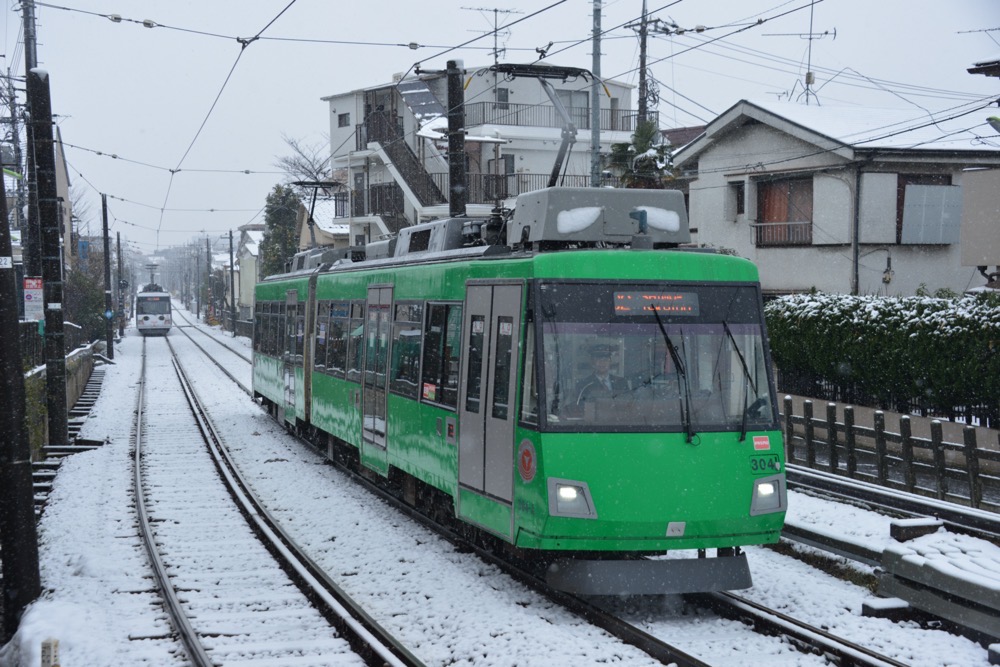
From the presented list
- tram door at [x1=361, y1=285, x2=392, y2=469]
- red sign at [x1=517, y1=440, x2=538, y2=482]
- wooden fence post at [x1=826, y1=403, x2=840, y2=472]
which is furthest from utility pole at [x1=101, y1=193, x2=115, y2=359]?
red sign at [x1=517, y1=440, x2=538, y2=482]

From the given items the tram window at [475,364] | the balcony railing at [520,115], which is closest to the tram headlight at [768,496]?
the tram window at [475,364]

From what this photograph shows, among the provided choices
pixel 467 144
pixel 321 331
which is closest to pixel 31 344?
pixel 321 331

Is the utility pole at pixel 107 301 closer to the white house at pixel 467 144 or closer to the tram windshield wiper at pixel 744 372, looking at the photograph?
the white house at pixel 467 144

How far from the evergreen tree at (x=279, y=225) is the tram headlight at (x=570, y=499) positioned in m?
62.0

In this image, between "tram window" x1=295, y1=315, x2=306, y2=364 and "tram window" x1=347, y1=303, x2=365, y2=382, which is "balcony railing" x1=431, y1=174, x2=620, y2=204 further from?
"tram window" x1=347, y1=303, x2=365, y2=382

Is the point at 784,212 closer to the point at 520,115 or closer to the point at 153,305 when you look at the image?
the point at 520,115

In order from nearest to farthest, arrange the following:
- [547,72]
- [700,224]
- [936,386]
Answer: [547,72] < [936,386] < [700,224]

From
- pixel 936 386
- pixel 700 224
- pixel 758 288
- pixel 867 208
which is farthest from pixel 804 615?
pixel 700 224

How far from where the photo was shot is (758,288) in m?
8.86

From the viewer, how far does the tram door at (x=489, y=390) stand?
8.70m

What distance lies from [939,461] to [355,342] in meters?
7.10

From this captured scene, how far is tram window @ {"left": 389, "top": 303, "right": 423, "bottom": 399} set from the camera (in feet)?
37.3

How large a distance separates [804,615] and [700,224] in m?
22.4

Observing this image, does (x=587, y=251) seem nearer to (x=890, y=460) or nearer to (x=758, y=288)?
(x=758, y=288)
